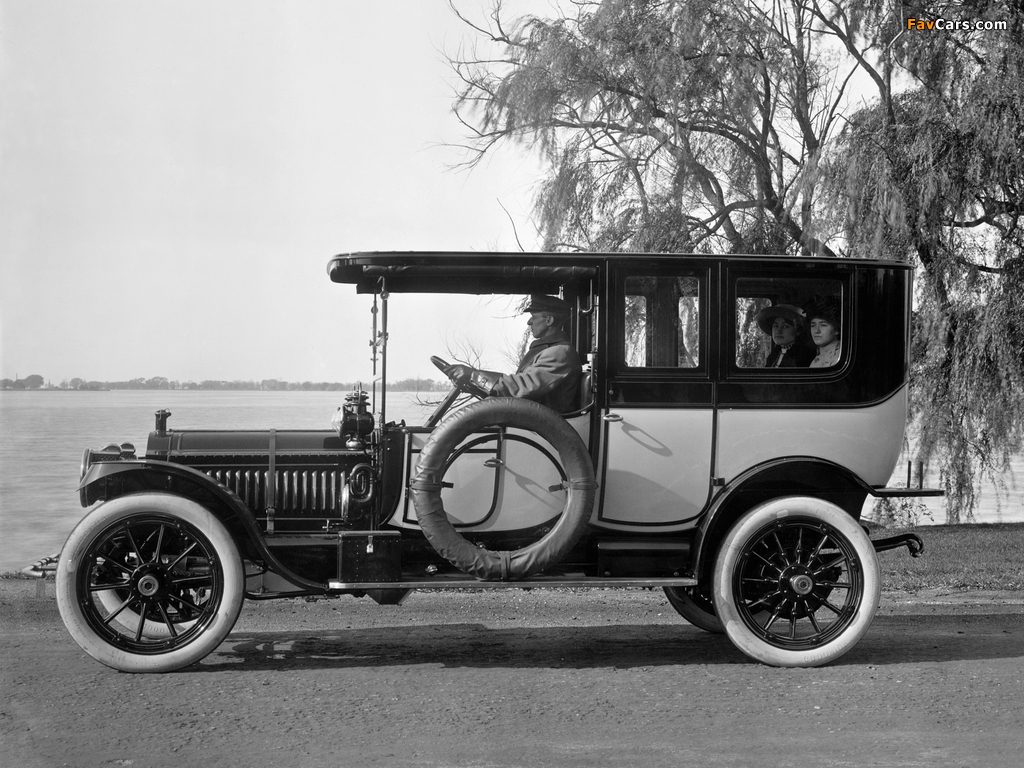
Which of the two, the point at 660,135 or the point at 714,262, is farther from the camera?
the point at 660,135

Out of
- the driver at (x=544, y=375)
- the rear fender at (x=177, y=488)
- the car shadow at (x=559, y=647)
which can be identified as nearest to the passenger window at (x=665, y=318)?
the driver at (x=544, y=375)

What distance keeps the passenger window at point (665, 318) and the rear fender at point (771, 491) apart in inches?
27.3

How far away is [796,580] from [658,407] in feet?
3.82

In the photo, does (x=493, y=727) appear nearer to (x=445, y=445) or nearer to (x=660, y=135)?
(x=445, y=445)

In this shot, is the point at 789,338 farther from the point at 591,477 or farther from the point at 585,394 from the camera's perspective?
the point at 591,477

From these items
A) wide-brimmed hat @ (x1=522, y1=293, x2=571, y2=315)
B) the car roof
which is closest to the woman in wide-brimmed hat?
the car roof

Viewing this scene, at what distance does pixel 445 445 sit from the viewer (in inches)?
210

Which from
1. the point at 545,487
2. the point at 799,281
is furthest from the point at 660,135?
the point at 545,487

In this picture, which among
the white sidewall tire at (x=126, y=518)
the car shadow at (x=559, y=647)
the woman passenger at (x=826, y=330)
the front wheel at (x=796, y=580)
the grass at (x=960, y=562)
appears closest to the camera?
the white sidewall tire at (x=126, y=518)

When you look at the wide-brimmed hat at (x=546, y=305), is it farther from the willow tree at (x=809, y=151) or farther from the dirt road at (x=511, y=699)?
the willow tree at (x=809, y=151)

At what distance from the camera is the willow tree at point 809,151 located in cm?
1096

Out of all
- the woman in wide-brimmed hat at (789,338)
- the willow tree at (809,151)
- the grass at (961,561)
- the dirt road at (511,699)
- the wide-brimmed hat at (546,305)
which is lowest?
the grass at (961,561)

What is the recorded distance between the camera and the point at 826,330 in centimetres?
584

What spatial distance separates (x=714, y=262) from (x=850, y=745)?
8.39ft
